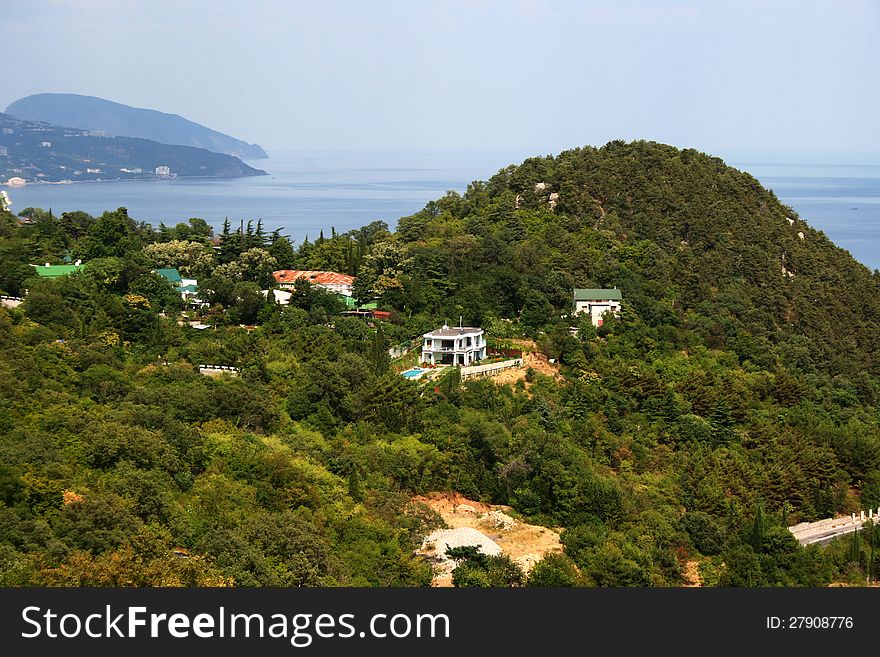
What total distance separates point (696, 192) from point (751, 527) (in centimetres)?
2275

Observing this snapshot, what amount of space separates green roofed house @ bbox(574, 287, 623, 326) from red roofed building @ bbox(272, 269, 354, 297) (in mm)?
6635

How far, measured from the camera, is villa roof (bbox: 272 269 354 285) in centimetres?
3116

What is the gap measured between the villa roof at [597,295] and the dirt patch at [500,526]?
11.0 meters

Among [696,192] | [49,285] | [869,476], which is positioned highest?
[696,192]

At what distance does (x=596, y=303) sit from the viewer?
3050 cm

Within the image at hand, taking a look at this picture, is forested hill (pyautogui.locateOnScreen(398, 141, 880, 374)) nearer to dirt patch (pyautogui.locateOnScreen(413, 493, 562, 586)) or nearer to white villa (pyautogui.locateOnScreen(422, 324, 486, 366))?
white villa (pyautogui.locateOnScreen(422, 324, 486, 366))

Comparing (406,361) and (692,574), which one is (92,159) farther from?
(692,574)

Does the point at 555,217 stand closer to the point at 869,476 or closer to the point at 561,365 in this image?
the point at 561,365

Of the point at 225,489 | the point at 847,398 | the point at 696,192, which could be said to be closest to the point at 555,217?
the point at 696,192

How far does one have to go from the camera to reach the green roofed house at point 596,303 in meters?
30.4

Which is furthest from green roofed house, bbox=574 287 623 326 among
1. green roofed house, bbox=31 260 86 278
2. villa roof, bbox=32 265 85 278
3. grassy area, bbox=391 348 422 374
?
villa roof, bbox=32 265 85 278

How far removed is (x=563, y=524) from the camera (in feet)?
64.5

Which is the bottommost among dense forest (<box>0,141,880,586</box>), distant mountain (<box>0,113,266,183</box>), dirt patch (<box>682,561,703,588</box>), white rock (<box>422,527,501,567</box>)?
dirt patch (<box>682,561,703,588</box>)

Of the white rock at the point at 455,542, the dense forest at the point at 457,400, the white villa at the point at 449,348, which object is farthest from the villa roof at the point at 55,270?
the white rock at the point at 455,542
